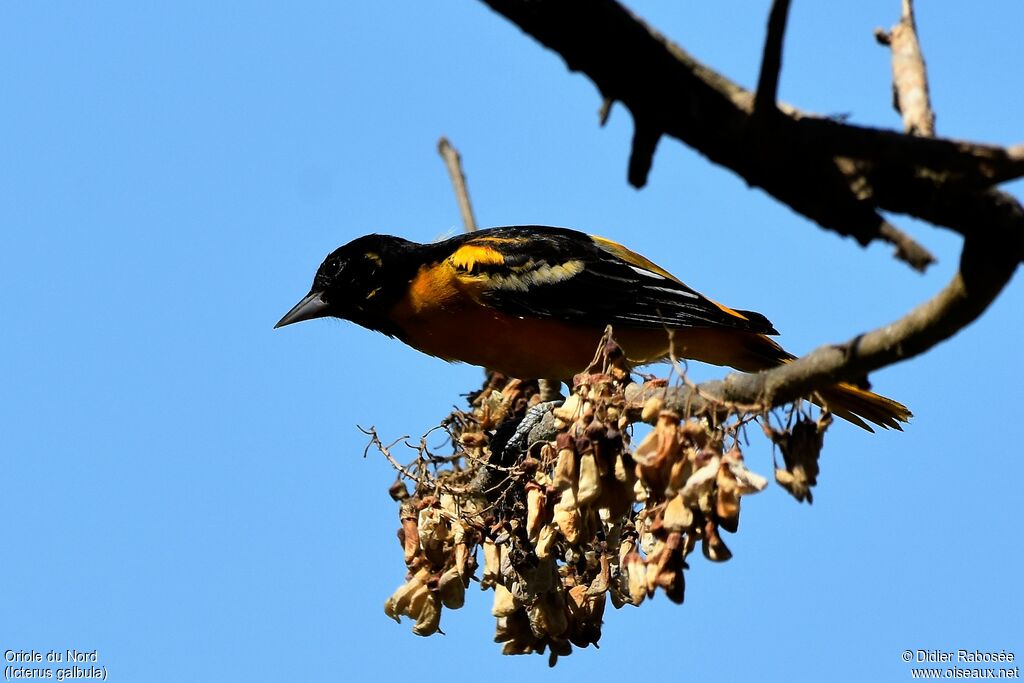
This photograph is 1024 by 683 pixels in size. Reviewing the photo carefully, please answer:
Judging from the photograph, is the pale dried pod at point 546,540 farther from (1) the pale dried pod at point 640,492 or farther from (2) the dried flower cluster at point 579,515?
(1) the pale dried pod at point 640,492

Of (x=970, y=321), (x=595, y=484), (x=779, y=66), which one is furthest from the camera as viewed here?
(x=595, y=484)

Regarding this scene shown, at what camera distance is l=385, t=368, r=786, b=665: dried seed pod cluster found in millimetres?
3240

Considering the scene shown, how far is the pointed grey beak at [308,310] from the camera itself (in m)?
6.55

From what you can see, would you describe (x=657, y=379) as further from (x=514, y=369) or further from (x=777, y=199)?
(x=514, y=369)

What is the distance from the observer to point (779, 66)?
91.4 inches

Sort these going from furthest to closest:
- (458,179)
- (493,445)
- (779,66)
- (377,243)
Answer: (458,179)
(377,243)
(493,445)
(779,66)

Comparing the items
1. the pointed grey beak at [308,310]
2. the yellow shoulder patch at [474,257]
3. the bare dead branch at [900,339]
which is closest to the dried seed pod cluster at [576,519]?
the bare dead branch at [900,339]

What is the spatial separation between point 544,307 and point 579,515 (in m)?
2.21

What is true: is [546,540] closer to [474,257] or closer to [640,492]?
[640,492]

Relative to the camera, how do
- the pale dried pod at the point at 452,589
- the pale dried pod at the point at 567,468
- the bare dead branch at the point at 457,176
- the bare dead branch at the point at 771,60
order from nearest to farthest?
the bare dead branch at the point at 771,60 < the pale dried pod at the point at 567,468 < the pale dried pod at the point at 452,589 < the bare dead branch at the point at 457,176

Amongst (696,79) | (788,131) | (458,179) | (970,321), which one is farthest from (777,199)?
(458,179)

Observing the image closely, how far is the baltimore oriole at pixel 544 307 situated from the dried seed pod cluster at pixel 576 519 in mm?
822

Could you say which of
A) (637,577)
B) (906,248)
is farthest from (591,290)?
(906,248)

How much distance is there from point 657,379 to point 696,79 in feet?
5.05
